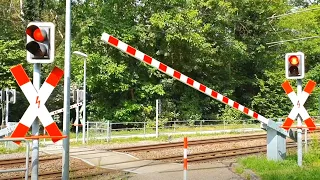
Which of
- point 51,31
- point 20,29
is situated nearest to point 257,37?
point 20,29

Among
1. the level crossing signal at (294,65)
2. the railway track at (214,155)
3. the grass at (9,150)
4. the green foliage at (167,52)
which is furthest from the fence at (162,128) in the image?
the level crossing signal at (294,65)

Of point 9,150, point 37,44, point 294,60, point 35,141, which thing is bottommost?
point 9,150

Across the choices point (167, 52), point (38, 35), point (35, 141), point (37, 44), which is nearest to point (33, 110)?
point (35, 141)

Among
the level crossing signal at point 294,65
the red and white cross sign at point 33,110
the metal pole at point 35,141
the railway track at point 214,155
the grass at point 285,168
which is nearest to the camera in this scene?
the red and white cross sign at point 33,110

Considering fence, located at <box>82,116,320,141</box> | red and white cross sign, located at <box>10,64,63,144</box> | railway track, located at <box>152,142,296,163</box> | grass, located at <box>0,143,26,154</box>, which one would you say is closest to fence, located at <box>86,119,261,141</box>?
fence, located at <box>82,116,320,141</box>

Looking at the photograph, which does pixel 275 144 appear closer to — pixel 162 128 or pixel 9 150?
pixel 9 150

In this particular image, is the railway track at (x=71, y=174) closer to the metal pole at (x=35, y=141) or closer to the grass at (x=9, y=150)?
the metal pole at (x=35, y=141)

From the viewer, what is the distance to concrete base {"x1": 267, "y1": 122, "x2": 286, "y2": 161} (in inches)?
434

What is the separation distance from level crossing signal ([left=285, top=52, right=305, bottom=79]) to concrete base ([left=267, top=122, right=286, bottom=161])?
171cm

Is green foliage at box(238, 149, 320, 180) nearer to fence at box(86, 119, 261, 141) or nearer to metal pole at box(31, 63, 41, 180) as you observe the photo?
metal pole at box(31, 63, 41, 180)

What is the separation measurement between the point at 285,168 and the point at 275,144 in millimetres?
938

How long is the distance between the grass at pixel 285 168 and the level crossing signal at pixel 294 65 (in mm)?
2180

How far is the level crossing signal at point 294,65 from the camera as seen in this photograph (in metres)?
10.0

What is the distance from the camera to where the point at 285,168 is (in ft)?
33.4
